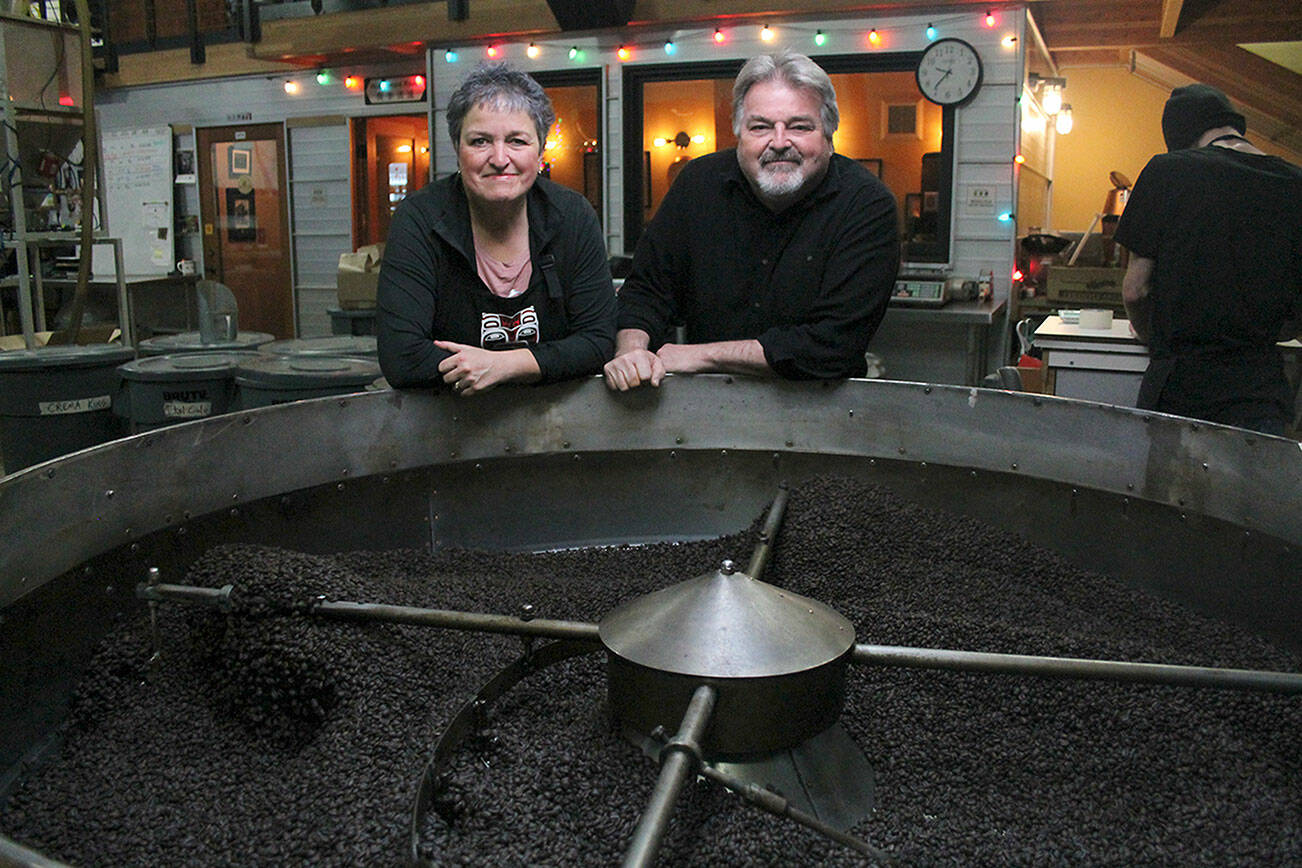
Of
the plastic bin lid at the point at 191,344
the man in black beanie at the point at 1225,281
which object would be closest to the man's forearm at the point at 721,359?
the man in black beanie at the point at 1225,281

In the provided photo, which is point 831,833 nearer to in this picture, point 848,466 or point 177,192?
point 848,466

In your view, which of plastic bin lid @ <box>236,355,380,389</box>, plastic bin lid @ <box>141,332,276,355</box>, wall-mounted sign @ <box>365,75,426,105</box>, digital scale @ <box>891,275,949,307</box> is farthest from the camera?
wall-mounted sign @ <box>365,75,426,105</box>

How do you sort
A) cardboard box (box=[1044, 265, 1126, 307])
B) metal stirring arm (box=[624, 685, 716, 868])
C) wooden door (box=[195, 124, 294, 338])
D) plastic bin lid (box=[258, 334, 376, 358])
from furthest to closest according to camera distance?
wooden door (box=[195, 124, 294, 338])
cardboard box (box=[1044, 265, 1126, 307])
plastic bin lid (box=[258, 334, 376, 358])
metal stirring arm (box=[624, 685, 716, 868])

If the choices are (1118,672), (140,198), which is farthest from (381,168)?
(1118,672)

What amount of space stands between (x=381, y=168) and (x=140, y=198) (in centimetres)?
262

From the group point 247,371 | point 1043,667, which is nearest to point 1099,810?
point 1043,667

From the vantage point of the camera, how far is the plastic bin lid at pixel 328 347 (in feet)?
11.4

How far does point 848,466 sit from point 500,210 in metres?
0.68

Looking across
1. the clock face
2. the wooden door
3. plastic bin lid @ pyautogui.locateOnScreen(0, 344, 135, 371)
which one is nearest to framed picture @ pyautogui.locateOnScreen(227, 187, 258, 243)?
the wooden door

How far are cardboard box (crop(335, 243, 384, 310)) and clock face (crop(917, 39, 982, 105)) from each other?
3.48 m

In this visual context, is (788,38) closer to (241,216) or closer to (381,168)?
(381,168)

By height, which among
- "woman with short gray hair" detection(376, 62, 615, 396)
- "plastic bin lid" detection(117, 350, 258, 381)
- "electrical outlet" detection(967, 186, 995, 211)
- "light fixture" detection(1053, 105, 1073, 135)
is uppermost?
"light fixture" detection(1053, 105, 1073, 135)

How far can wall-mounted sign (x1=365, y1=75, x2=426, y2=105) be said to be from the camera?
7.14m

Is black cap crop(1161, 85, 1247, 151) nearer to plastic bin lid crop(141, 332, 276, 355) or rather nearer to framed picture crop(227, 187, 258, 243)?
plastic bin lid crop(141, 332, 276, 355)
